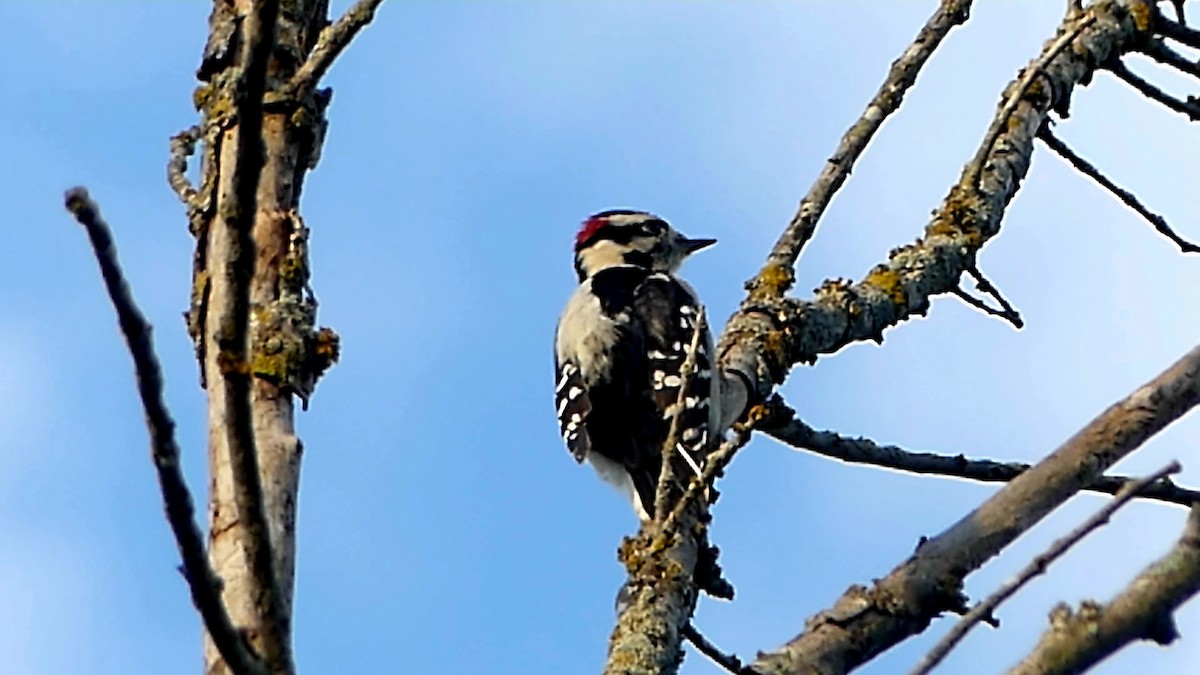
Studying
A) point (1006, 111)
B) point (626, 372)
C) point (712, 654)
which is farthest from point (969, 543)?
point (626, 372)

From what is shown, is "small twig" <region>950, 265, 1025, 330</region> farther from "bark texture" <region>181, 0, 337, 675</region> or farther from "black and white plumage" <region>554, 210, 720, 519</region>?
"bark texture" <region>181, 0, 337, 675</region>

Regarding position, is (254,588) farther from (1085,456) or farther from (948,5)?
(948,5)

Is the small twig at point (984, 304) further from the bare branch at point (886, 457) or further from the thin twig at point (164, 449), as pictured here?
the thin twig at point (164, 449)

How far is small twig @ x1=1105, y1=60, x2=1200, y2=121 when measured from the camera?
199 inches

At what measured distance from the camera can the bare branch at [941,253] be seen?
4637 millimetres

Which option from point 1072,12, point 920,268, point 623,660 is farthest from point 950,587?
point 1072,12

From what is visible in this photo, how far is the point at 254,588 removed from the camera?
2105 millimetres

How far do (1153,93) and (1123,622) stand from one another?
12.8ft

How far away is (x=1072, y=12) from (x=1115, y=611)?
13.2ft

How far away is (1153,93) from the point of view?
5.18 meters

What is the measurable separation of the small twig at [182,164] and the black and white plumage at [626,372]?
171cm

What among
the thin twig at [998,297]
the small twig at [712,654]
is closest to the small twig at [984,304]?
the thin twig at [998,297]

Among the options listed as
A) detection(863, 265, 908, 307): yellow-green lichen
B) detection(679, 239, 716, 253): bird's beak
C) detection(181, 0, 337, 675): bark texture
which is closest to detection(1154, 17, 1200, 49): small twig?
detection(863, 265, 908, 307): yellow-green lichen

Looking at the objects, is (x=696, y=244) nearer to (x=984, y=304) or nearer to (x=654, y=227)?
(x=654, y=227)
